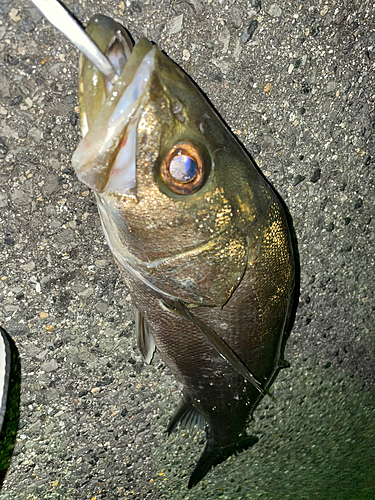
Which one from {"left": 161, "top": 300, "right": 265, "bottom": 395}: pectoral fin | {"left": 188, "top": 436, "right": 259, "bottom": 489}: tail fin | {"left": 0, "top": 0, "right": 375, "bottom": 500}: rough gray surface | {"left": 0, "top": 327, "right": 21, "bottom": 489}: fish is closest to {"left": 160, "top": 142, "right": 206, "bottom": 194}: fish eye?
{"left": 161, "top": 300, "right": 265, "bottom": 395}: pectoral fin

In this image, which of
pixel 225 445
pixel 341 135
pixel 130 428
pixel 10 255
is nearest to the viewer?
pixel 10 255

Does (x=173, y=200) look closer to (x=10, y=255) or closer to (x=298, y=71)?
(x=10, y=255)

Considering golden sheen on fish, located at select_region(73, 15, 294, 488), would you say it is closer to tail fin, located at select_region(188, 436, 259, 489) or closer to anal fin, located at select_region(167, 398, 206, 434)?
anal fin, located at select_region(167, 398, 206, 434)

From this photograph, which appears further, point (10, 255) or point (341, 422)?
point (341, 422)

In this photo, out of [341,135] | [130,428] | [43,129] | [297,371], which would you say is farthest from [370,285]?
[43,129]

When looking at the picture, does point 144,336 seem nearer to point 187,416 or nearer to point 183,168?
point 187,416

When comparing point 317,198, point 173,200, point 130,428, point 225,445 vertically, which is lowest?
point 225,445

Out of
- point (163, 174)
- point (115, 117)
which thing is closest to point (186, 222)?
point (163, 174)

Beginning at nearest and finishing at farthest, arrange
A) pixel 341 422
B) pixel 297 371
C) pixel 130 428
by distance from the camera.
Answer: pixel 130 428 < pixel 297 371 < pixel 341 422
